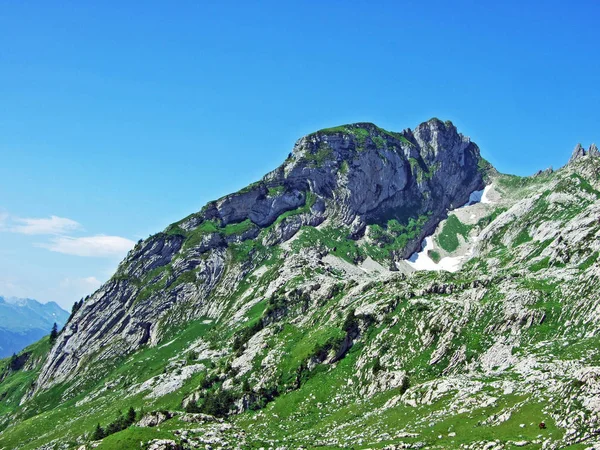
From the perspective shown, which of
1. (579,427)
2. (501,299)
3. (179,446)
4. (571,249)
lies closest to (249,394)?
(179,446)

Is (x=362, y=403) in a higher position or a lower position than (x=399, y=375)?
lower

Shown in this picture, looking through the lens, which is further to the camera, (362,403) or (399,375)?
(399,375)

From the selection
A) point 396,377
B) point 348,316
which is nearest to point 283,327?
point 348,316

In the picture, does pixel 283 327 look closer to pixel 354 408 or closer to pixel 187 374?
pixel 187 374

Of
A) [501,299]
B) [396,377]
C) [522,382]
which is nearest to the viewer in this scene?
[522,382]

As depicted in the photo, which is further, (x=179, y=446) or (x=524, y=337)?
(x=524, y=337)

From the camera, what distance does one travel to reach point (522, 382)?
278ft

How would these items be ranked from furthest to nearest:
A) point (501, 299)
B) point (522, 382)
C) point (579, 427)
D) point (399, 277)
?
point (399, 277), point (501, 299), point (522, 382), point (579, 427)

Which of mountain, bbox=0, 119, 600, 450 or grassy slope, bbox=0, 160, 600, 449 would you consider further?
grassy slope, bbox=0, 160, 600, 449

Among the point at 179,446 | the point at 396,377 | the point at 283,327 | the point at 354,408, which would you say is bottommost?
the point at 179,446

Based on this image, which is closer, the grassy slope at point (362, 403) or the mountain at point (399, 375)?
the mountain at point (399, 375)

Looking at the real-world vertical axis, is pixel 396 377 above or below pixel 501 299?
below

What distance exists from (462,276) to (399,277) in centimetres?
2423

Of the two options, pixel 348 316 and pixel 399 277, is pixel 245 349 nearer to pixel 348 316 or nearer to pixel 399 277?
pixel 348 316
